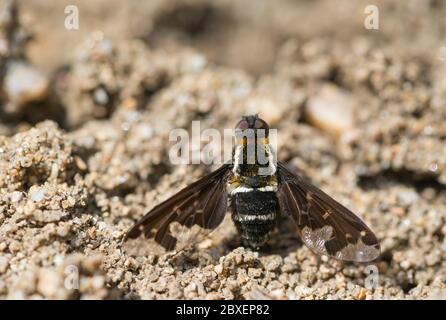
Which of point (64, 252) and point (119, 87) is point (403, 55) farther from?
point (64, 252)

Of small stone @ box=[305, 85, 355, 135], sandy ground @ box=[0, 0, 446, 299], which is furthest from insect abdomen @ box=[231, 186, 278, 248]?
small stone @ box=[305, 85, 355, 135]

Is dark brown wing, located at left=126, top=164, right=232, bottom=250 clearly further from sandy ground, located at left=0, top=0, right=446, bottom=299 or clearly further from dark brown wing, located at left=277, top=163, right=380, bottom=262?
dark brown wing, located at left=277, top=163, right=380, bottom=262

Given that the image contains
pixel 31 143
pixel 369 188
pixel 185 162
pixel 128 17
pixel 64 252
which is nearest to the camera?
pixel 64 252

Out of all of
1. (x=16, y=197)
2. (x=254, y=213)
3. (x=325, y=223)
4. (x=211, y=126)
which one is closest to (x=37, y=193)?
(x=16, y=197)

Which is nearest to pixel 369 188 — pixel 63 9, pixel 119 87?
pixel 119 87

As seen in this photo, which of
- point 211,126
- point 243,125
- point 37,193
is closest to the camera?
point 37,193

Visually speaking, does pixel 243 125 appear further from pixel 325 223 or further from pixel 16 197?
pixel 16 197

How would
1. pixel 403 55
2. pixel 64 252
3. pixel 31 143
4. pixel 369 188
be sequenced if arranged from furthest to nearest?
pixel 403 55
pixel 369 188
pixel 31 143
pixel 64 252
